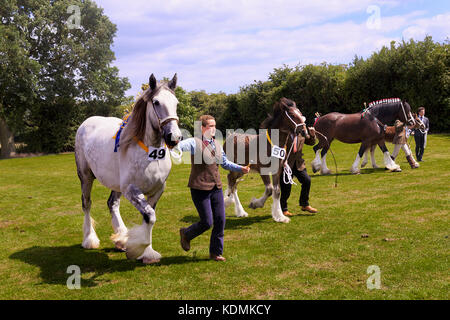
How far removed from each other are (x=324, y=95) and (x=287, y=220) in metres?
25.3

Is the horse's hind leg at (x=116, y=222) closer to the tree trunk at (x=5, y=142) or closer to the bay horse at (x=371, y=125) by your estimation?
the bay horse at (x=371, y=125)

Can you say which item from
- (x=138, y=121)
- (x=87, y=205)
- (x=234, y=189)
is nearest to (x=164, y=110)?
(x=138, y=121)

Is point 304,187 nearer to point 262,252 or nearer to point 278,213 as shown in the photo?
point 278,213

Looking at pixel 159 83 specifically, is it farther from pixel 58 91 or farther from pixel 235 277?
pixel 58 91

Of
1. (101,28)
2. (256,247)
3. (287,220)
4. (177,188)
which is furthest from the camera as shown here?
(101,28)

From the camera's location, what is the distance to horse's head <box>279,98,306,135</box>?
25.2 ft

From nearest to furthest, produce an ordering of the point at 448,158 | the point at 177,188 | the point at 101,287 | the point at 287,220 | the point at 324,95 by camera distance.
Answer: the point at 101,287
the point at 287,220
the point at 177,188
the point at 448,158
the point at 324,95

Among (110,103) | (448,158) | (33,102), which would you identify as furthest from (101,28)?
(448,158)

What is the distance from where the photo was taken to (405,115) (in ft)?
46.0

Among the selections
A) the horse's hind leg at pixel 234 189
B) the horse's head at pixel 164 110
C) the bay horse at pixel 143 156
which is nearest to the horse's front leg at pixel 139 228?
the bay horse at pixel 143 156

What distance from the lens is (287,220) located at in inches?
312

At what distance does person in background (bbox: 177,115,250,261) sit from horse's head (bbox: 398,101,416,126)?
1085 cm

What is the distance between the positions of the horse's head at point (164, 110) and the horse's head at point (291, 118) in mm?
3296

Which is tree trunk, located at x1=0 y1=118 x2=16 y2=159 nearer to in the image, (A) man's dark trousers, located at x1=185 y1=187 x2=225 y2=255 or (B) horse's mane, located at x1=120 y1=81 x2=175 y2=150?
(B) horse's mane, located at x1=120 y1=81 x2=175 y2=150
